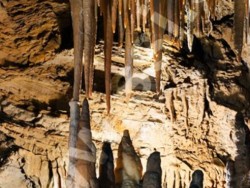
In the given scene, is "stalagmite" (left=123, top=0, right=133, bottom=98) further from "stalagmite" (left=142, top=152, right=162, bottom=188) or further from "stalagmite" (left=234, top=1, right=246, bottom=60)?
"stalagmite" (left=142, top=152, right=162, bottom=188)

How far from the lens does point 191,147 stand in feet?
22.5

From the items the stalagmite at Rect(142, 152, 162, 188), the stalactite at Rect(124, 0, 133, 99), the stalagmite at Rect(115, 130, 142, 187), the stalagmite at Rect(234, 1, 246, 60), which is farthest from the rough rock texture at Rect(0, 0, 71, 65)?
the stalagmite at Rect(234, 1, 246, 60)

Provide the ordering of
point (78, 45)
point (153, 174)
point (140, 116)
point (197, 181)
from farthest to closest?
point (140, 116), point (197, 181), point (153, 174), point (78, 45)

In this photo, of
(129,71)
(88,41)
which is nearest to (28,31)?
(129,71)

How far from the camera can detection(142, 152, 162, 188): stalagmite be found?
3.82 m

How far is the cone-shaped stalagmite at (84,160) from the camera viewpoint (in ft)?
11.9

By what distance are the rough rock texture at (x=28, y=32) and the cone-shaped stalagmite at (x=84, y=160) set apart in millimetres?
2845

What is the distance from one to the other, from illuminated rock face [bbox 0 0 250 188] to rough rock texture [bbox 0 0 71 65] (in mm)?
140

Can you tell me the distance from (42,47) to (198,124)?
2.21 m

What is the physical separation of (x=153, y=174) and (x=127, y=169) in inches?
14.4

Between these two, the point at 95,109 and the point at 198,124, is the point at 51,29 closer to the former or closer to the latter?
the point at 95,109

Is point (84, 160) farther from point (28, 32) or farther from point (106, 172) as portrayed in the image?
point (28, 32)

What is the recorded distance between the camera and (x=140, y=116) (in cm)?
669

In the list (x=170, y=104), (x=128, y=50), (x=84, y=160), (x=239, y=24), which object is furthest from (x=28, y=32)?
(x=239, y=24)
